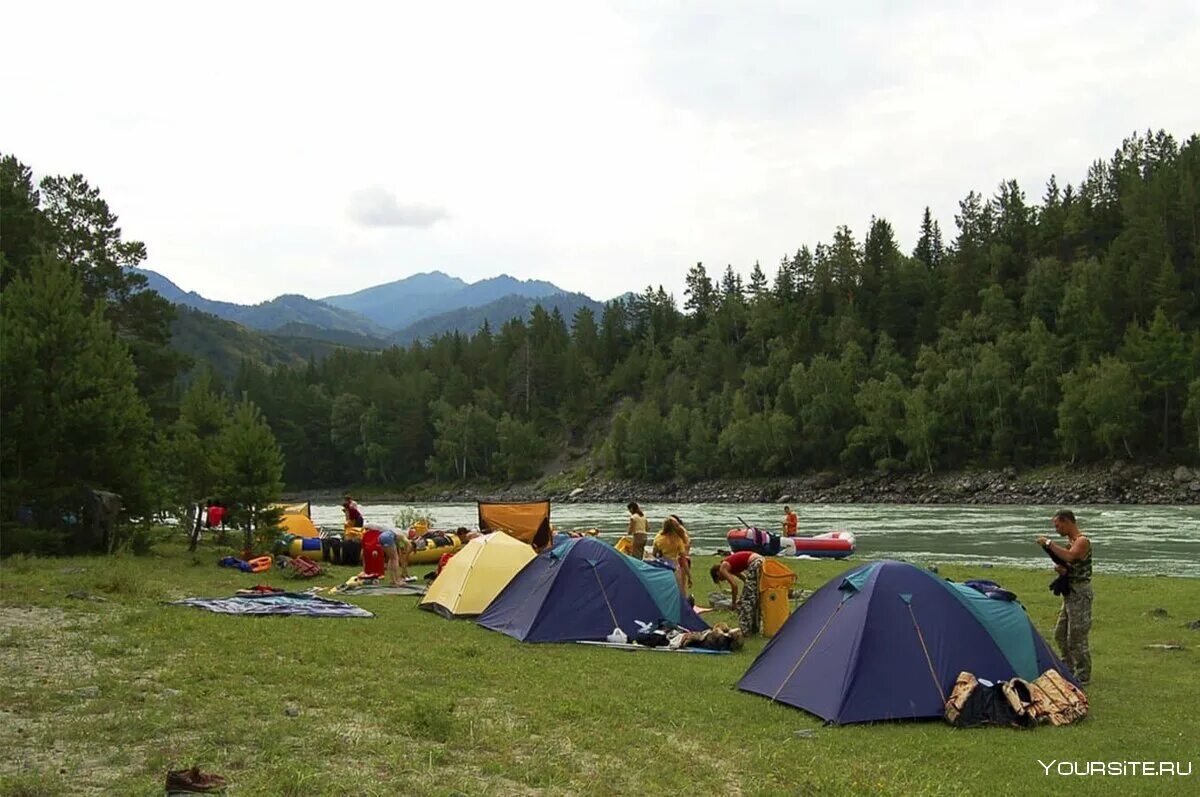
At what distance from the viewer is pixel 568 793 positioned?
7043 mm

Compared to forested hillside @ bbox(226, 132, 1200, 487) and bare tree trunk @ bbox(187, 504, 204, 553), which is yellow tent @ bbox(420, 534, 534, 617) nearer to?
bare tree trunk @ bbox(187, 504, 204, 553)

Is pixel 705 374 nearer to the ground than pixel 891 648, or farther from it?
farther from it

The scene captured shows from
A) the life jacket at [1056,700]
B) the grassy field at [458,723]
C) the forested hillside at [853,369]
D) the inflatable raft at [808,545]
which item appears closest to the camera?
the grassy field at [458,723]

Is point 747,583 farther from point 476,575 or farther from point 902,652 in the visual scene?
point 476,575

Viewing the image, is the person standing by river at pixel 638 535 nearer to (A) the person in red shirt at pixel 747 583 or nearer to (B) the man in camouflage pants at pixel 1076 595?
(A) the person in red shirt at pixel 747 583

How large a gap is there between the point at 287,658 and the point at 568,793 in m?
5.80

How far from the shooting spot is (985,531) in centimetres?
4684

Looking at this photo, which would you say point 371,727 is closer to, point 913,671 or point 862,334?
point 913,671

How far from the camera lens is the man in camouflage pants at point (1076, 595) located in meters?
11.4

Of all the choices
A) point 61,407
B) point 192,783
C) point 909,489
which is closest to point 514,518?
point 61,407

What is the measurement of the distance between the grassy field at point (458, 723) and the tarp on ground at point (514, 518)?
45.1 feet

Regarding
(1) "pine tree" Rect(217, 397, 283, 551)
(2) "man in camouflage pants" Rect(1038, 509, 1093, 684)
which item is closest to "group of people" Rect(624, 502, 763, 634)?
(2) "man in camouflage pants" Rect(1038, 509, 1093, 684)

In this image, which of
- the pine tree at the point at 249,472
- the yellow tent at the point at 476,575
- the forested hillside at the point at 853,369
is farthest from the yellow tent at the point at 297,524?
the forested hillside at the point at 853,369

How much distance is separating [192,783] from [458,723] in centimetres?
277
